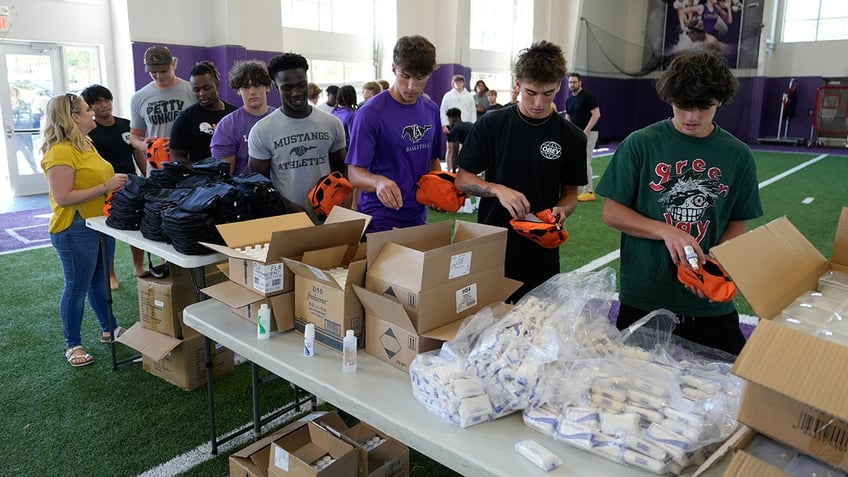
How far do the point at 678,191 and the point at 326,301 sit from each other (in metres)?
1.21

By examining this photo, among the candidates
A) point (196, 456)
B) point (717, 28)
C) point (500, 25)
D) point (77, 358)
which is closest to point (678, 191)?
point (196, 456)

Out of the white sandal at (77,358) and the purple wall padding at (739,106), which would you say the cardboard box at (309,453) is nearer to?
the white sandal at (77,358)

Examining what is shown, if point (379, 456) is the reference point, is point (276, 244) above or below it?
above

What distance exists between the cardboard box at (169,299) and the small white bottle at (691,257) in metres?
2.42

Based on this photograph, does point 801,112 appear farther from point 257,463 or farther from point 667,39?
point 257,463

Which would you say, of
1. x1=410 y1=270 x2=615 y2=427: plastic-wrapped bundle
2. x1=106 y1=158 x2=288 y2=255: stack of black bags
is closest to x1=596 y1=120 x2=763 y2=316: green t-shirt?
x1=410 y1=270 x2=615 y2=427: plastic-wrapped bundle

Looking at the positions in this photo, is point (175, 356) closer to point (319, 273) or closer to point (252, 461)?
point (252, 461)

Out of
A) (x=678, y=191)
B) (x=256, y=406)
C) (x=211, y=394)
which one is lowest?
(x=256, y=406)

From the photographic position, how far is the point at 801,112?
58.3ft

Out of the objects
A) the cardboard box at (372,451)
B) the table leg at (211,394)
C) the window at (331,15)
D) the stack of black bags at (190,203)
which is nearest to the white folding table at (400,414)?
the cardboard box at (372,451)

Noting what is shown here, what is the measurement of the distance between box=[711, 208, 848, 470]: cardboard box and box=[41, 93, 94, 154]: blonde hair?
323cm

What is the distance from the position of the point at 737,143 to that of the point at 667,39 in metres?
20.1

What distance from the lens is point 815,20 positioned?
17250 millimetres

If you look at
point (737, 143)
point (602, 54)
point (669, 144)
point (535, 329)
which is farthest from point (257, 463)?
point (602, 54)
